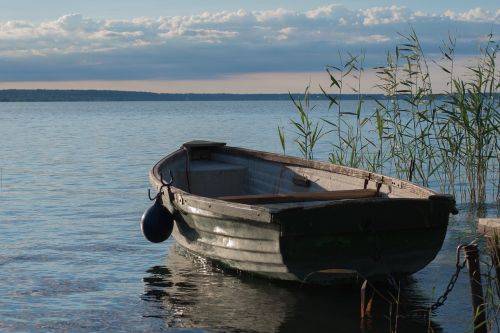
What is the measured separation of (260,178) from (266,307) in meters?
4.37

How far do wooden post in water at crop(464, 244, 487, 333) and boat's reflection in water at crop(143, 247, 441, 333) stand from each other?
93 cm

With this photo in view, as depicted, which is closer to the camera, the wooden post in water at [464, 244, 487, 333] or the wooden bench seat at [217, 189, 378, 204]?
the wooden post in water at [464, 244, 487, 333]

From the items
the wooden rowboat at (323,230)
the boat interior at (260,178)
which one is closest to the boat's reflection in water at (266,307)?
the wooden rowboat at (323,230)

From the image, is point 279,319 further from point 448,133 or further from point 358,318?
point 448,133

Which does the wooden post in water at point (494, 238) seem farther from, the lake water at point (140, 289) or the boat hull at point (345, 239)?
the boat hull at point (345, 239)

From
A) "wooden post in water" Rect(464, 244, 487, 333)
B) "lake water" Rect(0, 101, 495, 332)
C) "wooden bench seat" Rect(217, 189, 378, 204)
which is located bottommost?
"lake water" Rect(0, 101, 495, 332)

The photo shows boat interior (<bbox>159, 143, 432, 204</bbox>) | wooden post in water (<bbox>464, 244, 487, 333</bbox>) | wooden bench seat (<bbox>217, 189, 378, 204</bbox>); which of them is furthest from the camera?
boat interior (<bbox>159, 143, 432, 204</bbox>)

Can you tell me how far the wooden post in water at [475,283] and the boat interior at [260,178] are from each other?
2689mm

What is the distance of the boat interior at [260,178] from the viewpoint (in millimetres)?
9602

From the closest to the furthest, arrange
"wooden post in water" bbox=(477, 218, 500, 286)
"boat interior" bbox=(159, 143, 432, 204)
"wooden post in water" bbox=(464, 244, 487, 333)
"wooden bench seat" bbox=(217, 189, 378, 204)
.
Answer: "wooden post in water" bbox=(464, 244, 487, 333) < "wooden post in water" bbox=(477, 218, 500, 286) < "wooden bench seat" bbox=(217, 189, 378, 204) < "boat interior" bbox=(159, 143, 432, 204)

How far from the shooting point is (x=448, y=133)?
44.4ft

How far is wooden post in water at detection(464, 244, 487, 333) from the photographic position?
6406 millimetres

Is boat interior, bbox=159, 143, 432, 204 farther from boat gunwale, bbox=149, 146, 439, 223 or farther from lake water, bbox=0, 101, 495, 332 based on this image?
lake water, bbox=0, 101, 495, 332

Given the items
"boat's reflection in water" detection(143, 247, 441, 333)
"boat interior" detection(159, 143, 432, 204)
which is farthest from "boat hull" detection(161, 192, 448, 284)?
"boat interior" detection(159, 143, 432, 204)
